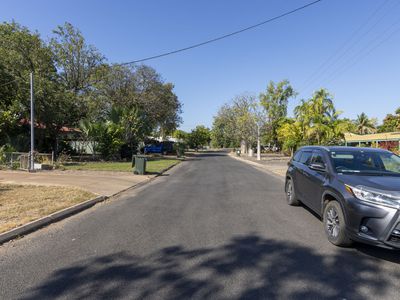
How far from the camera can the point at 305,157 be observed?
26.4 ft

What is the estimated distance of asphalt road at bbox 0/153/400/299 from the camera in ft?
12.2

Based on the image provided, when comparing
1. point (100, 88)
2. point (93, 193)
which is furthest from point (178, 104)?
point (93, 193)

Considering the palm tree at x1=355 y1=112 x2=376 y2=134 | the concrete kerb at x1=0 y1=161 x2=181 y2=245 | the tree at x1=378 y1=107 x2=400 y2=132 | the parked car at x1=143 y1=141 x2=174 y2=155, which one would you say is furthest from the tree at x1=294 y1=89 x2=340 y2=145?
the palm tree at x1=355 y1=112 x2=376 y2=134

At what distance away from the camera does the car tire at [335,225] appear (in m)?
5.07

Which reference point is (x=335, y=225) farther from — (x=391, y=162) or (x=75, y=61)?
(x=75, y=61)

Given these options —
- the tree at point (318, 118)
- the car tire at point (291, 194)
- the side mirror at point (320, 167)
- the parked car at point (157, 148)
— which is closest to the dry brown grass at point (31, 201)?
the car tire at point (291, 194)

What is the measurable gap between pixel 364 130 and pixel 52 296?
82794 millimetres

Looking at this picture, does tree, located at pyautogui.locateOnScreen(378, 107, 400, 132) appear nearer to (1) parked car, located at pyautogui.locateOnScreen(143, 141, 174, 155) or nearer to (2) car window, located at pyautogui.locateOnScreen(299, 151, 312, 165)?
(1) parked car, located at pyautogui.locateOnScreen(143, 141, 174, 155)

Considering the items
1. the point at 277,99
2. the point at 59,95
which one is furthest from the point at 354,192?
the point at 277,99

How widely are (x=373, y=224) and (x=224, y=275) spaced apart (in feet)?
7.29

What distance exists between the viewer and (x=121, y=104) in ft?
113

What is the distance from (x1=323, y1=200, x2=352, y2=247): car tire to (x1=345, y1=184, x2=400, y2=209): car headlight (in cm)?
47

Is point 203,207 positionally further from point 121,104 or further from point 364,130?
point 364,130

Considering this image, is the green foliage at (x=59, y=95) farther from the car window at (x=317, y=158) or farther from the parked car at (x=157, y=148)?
the car window at (x=317, y=158)
